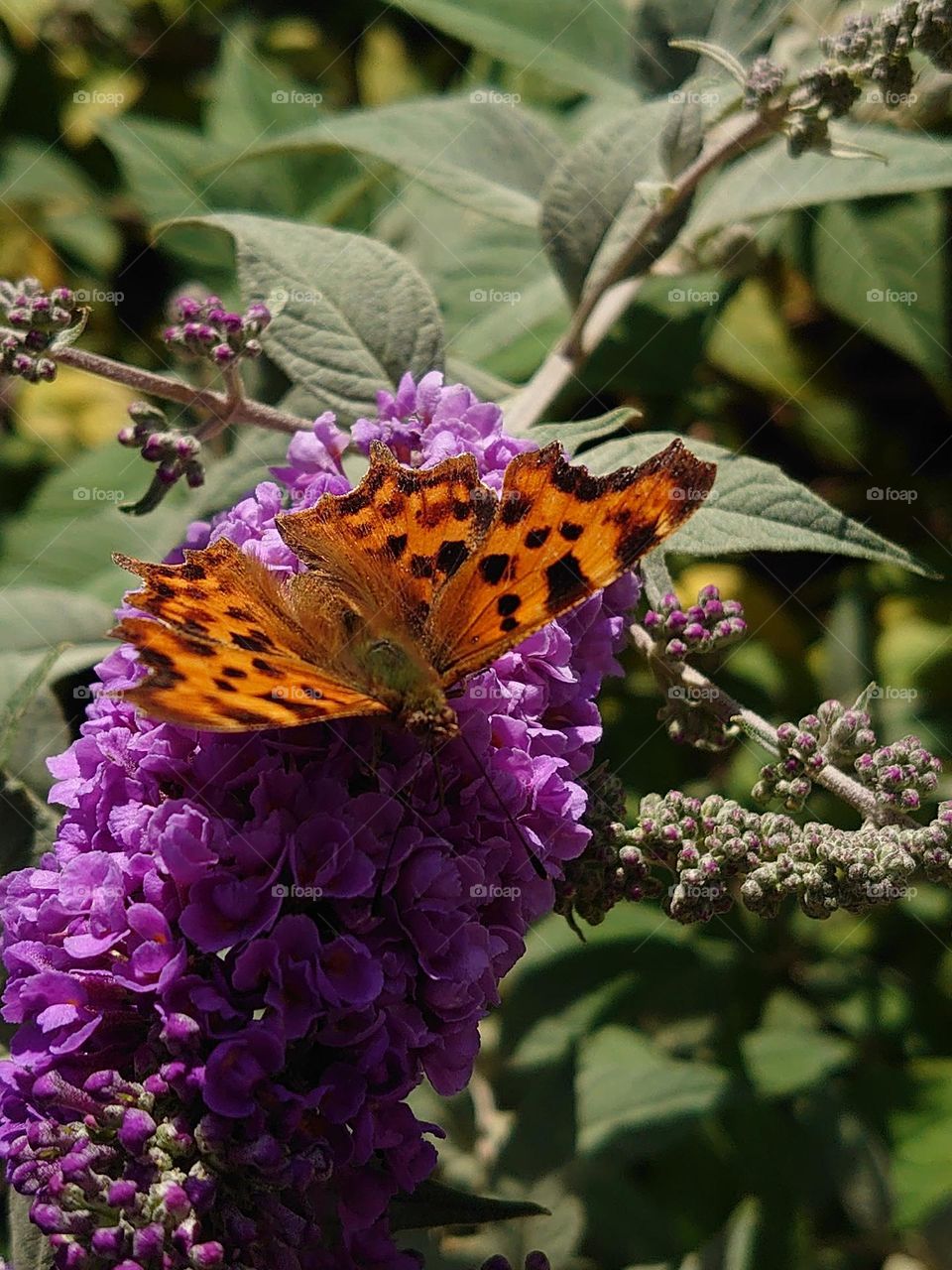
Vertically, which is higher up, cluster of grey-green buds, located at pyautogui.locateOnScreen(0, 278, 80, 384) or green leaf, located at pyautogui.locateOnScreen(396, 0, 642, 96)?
green leaf, located at pyautogui.locateOnScreen(396, 0, 642, 96)

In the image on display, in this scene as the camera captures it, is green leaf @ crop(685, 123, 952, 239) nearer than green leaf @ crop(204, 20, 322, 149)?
Yes

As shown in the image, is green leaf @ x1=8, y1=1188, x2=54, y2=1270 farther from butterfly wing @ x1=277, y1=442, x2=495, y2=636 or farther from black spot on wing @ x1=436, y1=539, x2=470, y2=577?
black spot on wing @ x1=436, y1=539, x2=470, y2=577

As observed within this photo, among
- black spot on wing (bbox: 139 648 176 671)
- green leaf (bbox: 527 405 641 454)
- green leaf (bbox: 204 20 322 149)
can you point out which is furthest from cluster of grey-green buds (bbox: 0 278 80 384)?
green leaf (bbox: 204 20 322 149)

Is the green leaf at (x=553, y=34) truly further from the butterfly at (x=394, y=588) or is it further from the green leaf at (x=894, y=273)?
the butterfly at (x=394, y=588)

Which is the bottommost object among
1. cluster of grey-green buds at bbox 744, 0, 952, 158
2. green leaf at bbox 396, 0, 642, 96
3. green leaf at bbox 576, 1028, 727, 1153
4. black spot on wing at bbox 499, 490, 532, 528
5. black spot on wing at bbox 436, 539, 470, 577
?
green leaf at bbox 576, 1028, 727, 1153

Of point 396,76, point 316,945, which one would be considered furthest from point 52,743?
point 396,76

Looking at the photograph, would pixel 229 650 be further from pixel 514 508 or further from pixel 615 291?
pixel 615 291

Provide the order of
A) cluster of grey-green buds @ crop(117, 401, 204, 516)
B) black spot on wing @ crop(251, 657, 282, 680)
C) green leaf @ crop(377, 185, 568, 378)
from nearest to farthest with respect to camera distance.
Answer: black spot on wing @ crop(251, 657, 282, 680), cluster of grey-green buds @ crop(117, 401, 204, 516), green leaf @ crop(377, 185, 568, 378)

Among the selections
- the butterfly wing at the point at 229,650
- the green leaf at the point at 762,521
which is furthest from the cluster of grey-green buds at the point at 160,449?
the green leaf at the point at 762,521
